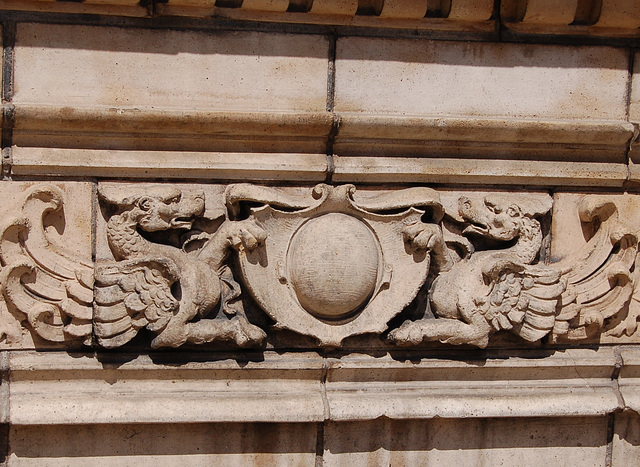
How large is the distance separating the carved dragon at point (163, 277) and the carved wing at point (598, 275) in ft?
4.08

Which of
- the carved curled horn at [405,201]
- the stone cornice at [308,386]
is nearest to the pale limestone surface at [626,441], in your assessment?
the stone cornice at [308,386]

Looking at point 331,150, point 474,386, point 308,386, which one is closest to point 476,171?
Answer: point 331,150

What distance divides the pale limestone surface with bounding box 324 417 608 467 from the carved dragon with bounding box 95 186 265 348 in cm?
59

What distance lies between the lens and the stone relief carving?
9.75 feet

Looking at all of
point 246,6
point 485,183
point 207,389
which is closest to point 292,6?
point 246,6

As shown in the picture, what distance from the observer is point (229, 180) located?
314 centimetres

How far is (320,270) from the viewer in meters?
3.06

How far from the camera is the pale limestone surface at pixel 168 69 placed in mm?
2959

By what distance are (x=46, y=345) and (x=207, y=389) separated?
1.96 ft

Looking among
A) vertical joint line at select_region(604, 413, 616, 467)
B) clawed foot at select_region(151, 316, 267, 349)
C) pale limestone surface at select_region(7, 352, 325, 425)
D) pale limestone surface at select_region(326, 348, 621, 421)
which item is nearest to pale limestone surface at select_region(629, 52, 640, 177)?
pale limestone surface at select_region(326, 348, 621, 421)

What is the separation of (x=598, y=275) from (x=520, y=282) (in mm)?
363

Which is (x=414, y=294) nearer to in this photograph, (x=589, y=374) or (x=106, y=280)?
(x=589, y=374)

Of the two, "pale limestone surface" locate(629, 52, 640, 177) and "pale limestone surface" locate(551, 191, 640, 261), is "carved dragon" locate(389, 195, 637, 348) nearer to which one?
"pale limestone surface" locate(551, 191, 640, 261)

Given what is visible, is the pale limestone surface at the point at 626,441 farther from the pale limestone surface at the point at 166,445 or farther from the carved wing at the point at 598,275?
the pale limestone surface at the point at 166,445
